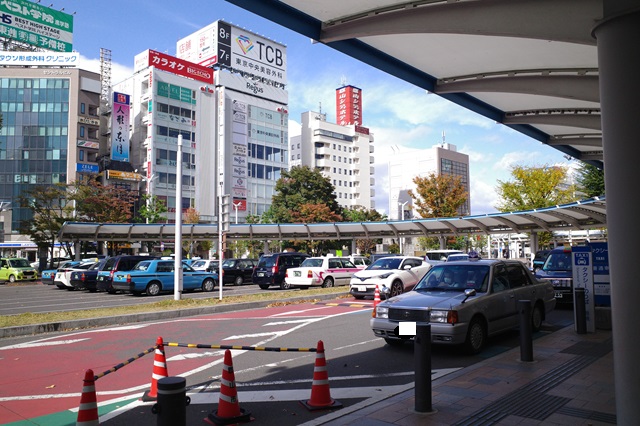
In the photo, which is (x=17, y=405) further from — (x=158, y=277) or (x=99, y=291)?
(x=99, y=291)

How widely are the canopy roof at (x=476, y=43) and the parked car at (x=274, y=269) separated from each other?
16933mm

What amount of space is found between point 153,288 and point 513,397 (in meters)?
20.4

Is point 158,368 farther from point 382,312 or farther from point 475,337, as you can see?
point 475,337

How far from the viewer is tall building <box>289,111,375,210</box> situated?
117 m

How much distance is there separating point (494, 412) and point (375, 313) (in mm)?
3987

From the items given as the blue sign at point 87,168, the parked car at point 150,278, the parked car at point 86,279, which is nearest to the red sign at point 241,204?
the blue sign at point 87,168

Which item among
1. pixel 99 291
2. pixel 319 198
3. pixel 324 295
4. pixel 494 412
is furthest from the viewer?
pixel 319 198

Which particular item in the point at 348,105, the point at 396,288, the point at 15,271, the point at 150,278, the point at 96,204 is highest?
the point at 348,105

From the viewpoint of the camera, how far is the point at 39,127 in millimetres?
72688

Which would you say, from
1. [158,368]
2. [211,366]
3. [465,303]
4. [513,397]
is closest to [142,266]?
[211,366]

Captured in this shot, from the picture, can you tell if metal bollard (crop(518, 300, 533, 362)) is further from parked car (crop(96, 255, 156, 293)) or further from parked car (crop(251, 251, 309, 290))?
parked car (crop(96, 255, 156, 293))

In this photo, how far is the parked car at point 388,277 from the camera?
18.4 m

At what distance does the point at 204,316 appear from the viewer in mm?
16062

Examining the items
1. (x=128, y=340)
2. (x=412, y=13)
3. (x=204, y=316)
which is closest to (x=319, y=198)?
(x=204, y=316)
